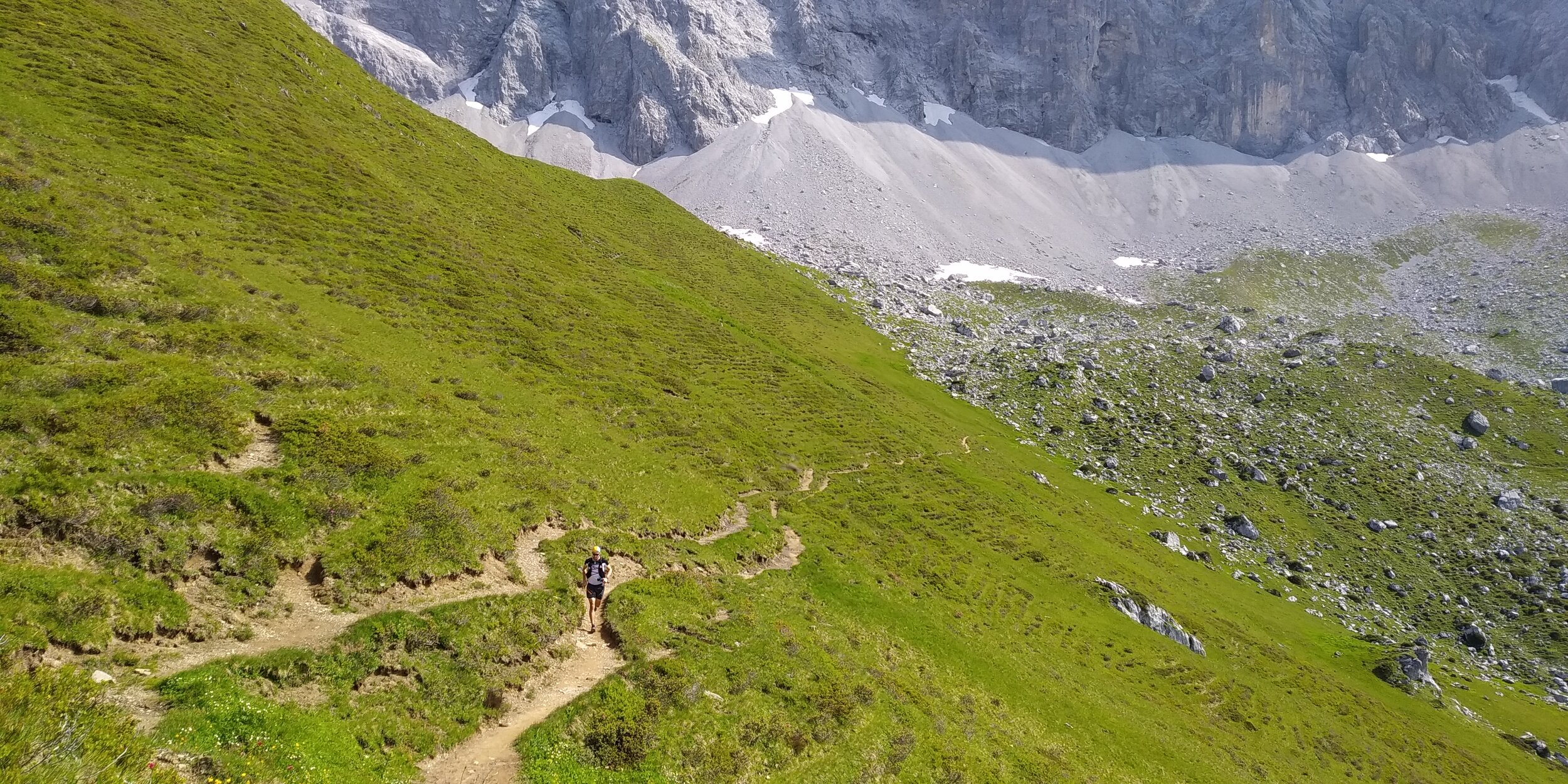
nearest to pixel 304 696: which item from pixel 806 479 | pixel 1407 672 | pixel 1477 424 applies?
pixel 806 479

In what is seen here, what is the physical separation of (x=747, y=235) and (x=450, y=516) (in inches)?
5383

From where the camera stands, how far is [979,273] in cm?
15200

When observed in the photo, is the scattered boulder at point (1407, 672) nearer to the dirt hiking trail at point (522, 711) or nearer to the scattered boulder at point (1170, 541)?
the scattered boulder at point (1170, 541)

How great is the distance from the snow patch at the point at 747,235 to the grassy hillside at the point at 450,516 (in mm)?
79316

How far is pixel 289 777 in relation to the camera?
11172mm

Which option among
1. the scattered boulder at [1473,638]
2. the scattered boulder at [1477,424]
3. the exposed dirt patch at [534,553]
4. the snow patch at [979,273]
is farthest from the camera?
the snow patch at [979,273]

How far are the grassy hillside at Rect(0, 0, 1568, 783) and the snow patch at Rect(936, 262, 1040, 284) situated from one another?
8668 cm

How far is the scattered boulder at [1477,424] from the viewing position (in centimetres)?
9012

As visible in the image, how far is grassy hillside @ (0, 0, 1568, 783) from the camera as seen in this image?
1467cm

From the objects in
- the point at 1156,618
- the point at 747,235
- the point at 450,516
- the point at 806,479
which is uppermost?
the point at 450,516

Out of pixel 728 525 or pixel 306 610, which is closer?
pixel 306 610

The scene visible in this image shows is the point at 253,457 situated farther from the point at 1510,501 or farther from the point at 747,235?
the point at 747,235

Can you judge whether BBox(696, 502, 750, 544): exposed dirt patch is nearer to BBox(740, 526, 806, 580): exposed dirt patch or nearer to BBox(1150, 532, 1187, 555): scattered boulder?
BBox(740, 526, 806, 580): exposed dirt patch

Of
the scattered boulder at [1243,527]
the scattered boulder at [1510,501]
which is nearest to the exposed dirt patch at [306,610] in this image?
the scattered boulder at [1243,527]
